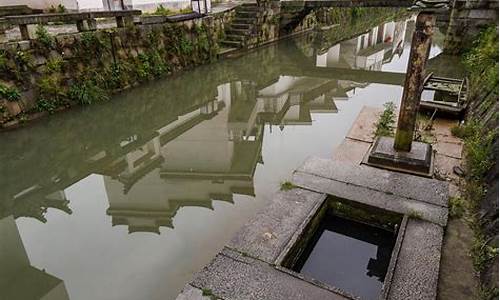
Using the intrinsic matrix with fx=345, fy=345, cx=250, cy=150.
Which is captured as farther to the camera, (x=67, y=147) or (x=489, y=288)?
(x=67, y=147)

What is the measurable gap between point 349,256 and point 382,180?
1.29m

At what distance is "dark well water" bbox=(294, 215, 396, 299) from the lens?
3.27m

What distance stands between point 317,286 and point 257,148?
3.73 m

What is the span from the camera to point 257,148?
20.8 ft

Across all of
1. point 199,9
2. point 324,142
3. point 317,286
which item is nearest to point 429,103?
point 324,142

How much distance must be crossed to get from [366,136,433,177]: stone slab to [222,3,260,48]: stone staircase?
10460mm

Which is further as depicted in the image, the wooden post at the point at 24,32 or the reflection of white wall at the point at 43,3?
the reflection of white wall at the point at 43,3

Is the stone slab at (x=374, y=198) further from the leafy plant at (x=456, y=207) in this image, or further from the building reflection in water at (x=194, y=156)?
the building reflection in water at (x=194, y=156)

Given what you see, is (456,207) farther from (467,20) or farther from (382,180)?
(467,20)

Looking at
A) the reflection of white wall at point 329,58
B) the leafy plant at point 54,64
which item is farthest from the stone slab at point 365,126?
the leafy plant at point 54,64

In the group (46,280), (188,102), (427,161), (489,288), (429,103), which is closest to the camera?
(489,288)

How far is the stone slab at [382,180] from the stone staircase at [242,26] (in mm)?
10524

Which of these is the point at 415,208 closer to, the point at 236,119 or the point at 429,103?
the point at 429,103

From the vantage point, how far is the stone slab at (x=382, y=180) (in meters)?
4.09
